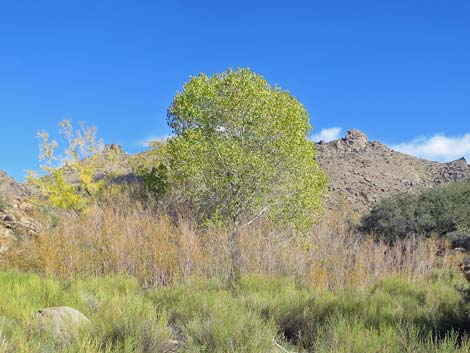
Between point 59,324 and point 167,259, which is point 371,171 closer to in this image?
point 167,259

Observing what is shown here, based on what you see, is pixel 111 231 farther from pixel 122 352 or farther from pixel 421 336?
pixel 421 336

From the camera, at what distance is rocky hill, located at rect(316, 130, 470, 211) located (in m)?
32.8

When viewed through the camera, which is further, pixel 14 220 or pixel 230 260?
pixel 14 220

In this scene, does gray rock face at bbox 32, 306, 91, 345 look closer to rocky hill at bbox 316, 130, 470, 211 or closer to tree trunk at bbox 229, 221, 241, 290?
tree trunk at bbox 229, 221, 241, 290

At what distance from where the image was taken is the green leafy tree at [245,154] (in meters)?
14.3

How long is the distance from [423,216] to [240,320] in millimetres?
15981

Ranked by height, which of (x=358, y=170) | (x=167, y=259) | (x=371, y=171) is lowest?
(x=167, y=259)

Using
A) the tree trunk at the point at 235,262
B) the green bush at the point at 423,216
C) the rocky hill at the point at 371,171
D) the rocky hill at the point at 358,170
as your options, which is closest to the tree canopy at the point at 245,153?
the tree trunk at the point at 235,262

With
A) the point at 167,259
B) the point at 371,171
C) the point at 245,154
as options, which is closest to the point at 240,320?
the point at 167,259

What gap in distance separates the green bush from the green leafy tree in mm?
4406

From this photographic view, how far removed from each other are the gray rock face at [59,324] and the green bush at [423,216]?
14.4m

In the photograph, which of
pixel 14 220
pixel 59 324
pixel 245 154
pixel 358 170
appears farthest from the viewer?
pixel 358 170

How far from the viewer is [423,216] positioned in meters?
18.4

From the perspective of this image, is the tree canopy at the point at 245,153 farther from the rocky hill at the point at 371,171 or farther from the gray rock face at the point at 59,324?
the rocky hill at the point at 371,171
